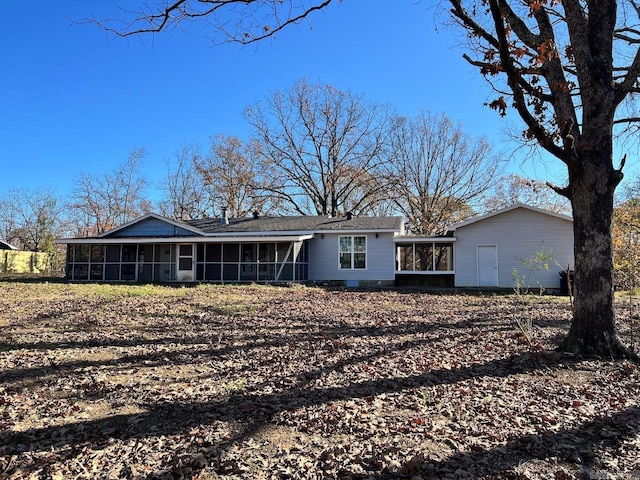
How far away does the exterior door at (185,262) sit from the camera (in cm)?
2142

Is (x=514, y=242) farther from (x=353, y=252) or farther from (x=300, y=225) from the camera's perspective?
(x=300, y=225)

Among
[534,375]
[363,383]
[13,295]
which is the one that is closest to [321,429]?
[363,383]

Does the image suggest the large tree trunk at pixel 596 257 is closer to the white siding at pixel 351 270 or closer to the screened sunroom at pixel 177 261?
the white siding at pixel 351 270

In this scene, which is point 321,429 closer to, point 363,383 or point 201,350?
point 363,383

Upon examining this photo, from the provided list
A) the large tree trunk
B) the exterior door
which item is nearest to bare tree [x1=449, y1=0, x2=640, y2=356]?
the large tree trunk

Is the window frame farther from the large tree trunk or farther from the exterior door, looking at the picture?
the large tree trunk

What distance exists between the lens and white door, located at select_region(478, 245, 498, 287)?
1905cm

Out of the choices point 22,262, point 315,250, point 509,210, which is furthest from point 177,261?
point 22,262

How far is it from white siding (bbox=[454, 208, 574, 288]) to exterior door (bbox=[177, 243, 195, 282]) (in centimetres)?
1309

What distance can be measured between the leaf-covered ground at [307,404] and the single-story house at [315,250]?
11608 millimetres

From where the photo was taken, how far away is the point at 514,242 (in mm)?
18719

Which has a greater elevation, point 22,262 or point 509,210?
point 509,210

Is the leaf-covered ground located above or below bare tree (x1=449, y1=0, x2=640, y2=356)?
below

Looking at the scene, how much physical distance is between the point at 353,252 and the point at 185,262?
340 inches
